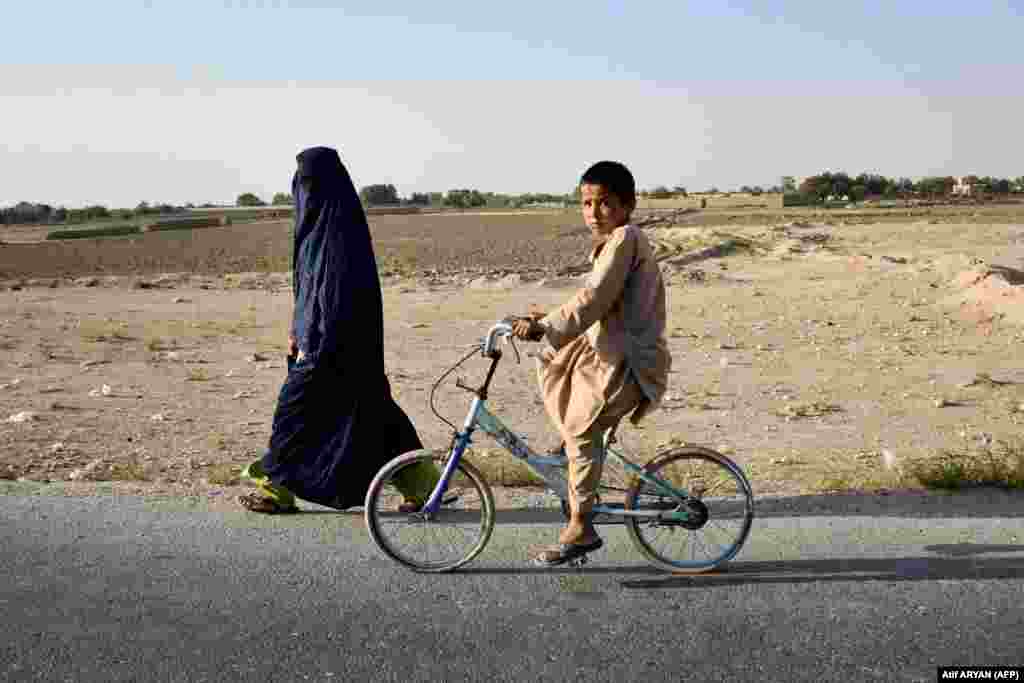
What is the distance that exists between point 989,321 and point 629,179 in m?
13.7

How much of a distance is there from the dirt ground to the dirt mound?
49 mm

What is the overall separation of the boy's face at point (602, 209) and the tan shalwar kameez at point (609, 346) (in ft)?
0.16

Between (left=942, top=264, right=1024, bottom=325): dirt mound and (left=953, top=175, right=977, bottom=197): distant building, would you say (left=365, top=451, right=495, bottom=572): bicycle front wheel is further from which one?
(left=953, top=175, right=977, bottom=197): distant building

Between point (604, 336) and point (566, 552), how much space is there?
952 mm

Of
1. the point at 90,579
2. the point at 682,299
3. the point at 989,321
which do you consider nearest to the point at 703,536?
the point at 90,579

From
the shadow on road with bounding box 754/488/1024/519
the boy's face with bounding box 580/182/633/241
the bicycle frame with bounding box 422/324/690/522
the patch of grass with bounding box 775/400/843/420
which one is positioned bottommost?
the patch of grass with bounding box 775/400/843/420

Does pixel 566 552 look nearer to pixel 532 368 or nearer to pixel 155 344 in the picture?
pixel 532 368

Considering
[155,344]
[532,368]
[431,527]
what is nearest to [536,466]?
[431,527]

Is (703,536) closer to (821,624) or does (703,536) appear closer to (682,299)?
(821,624)

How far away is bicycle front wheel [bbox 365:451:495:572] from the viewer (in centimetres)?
497

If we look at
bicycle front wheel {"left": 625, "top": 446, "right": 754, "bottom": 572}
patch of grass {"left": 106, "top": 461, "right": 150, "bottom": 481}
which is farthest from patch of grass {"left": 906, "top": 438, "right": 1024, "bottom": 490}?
patch of grass {"left": 106, "top": 461, "right": 150, "bottom": 481}

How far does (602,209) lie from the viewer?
4.73 m

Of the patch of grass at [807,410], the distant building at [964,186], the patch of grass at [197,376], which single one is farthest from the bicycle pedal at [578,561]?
the distant building at [964,186]

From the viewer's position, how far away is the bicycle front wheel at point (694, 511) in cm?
497
